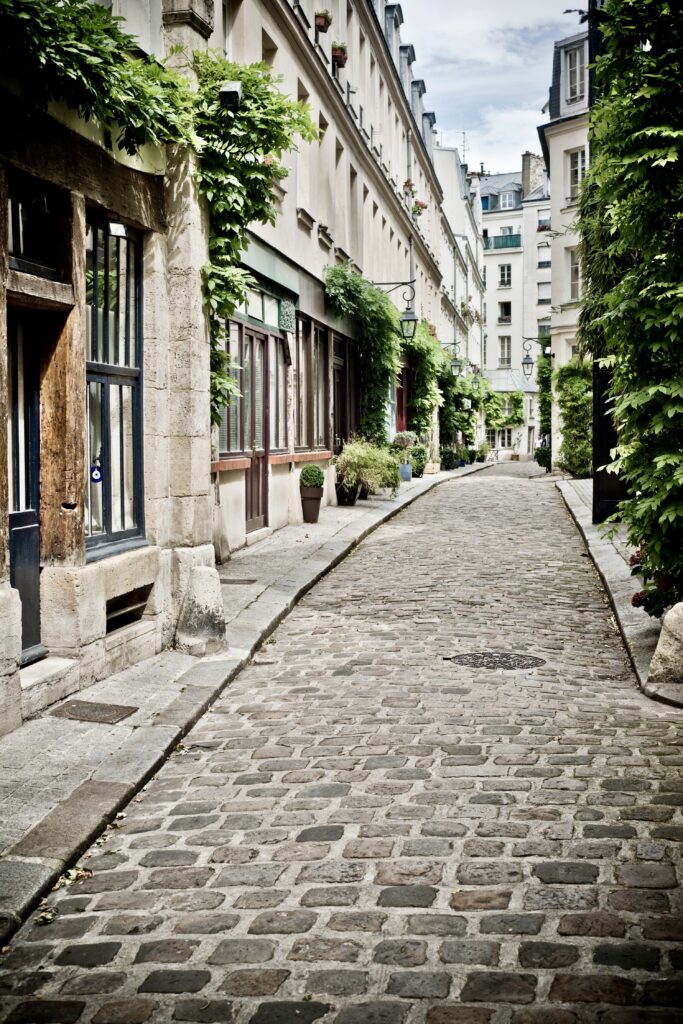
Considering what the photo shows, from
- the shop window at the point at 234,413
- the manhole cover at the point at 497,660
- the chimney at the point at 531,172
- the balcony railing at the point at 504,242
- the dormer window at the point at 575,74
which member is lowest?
the manhole cover at the point at 497,660

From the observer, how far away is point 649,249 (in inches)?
307

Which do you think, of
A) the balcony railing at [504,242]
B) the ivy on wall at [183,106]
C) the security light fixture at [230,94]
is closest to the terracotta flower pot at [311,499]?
the ivy on wall at [183,106]

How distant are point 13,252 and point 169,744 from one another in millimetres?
2914

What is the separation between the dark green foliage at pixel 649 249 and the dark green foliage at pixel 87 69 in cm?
314

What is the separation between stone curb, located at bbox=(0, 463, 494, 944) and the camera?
4113 mm

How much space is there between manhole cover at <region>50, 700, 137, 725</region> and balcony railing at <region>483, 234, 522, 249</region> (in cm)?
7478

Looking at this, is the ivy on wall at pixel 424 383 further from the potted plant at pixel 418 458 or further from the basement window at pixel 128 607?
the basement window at pixel 128 607

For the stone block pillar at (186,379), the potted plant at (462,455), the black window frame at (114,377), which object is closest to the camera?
the black window frame at (114,377)

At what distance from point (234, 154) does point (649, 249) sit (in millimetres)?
3122

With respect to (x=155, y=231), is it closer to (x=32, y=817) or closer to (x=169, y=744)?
(x=169, y=744)

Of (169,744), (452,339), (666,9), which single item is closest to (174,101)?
(666,9)

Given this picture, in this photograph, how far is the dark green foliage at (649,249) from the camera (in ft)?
24.5

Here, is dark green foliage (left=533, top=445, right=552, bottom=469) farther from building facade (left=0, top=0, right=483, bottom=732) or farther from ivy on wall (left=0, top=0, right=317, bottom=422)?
ivy on wall (left=0, top=0, right=317, bottom=422)

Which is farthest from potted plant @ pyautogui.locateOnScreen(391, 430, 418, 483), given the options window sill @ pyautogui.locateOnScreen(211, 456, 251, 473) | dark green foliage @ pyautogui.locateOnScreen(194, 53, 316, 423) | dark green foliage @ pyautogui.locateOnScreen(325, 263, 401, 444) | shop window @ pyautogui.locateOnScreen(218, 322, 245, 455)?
dark green foliage @ pyautogui.locateOnScreen(194, 53, 316, 423)
